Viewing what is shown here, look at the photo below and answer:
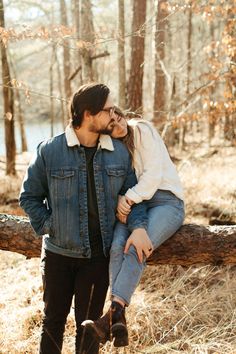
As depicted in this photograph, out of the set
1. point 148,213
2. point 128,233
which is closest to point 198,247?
point 148,213

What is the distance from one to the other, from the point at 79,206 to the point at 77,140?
402mm

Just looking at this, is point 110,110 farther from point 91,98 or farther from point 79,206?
point 79,206

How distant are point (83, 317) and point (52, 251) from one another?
45cm

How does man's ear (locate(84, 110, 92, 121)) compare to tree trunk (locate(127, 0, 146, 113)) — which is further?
tree trunk (locate(127, 0, 146, 113))

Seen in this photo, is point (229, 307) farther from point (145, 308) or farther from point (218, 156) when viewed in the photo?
point (218, 156)

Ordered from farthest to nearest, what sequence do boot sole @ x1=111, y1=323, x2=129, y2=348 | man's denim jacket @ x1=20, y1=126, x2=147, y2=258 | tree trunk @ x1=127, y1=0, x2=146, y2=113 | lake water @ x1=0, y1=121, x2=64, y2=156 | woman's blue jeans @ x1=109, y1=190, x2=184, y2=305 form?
lake water @ x1=0, y1=121, x2=64, y2=156 → tree trunk @ x1=127, y1=0, x2=146, y2=113 → man's denim jacket @ x1=20, y1=126, x2=147, y2=258 → woman's blue jeans @ x1=109, y1=190, x2=184, y2=305 → boot sole @ x1=111, y1=323, x2=129, y2=348

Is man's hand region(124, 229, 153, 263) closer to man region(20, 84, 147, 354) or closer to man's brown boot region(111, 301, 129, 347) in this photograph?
man region(20, 84, 147, 354)

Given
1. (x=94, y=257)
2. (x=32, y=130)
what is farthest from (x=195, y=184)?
(x=32, y=130)

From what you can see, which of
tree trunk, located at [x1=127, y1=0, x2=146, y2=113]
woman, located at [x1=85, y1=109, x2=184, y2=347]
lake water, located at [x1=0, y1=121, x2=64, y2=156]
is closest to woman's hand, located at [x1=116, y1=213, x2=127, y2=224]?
woman, located at [x1=85, y1=109, x2=184, y2=347]

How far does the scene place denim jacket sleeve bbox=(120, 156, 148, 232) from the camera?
282 cm

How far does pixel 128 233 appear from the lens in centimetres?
288

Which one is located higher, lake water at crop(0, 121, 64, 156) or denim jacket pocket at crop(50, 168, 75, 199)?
denim jacket pocket at crop(50, 168, 75, 199)

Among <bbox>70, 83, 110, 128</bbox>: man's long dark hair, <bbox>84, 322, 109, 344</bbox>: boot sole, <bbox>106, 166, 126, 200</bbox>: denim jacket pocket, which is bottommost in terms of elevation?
<bbox>84, 322, 109, 344</bbox>: boot sole

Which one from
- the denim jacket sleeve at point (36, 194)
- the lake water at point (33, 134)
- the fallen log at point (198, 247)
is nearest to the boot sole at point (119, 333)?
the denim jacket sleeve at point (36, 194)
